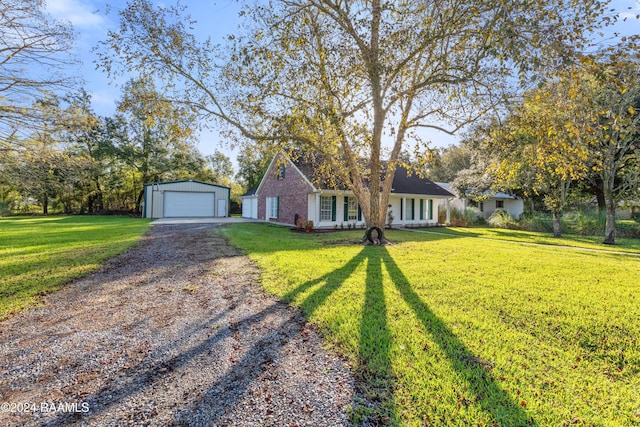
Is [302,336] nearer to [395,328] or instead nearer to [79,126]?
[395,328]

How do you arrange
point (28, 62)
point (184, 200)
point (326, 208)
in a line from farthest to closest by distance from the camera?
point (184, 200), point (326, 208), point (28, 62)

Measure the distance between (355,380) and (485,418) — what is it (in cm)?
97

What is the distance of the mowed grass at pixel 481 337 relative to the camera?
2223 millimetres

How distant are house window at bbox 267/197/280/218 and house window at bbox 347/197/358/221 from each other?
5463mm

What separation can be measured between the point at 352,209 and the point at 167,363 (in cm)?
1509

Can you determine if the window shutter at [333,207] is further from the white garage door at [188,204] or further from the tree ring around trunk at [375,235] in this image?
the white garage door at [188,204]

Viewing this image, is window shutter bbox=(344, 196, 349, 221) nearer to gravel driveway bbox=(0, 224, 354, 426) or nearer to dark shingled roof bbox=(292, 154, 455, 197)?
dark shingled roof bbox=(292, 154, 455, 197)

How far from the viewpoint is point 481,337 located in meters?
3.32

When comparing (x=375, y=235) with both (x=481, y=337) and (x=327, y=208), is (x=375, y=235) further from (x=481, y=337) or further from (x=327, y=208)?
(x=481, y=337)

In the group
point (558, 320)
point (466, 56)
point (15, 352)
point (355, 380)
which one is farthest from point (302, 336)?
point (466, 56)

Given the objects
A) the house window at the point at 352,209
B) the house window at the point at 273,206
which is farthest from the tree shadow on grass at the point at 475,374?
the house window at the point at 273,206

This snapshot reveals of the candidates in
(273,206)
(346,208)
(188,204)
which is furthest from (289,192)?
(188,204)

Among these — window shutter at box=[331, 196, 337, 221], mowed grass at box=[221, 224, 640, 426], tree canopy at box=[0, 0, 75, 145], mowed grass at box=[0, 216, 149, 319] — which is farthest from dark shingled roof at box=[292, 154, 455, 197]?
tree canopy at box=[0, 0, 75, 145]

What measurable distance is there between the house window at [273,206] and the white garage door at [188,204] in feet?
26.0
